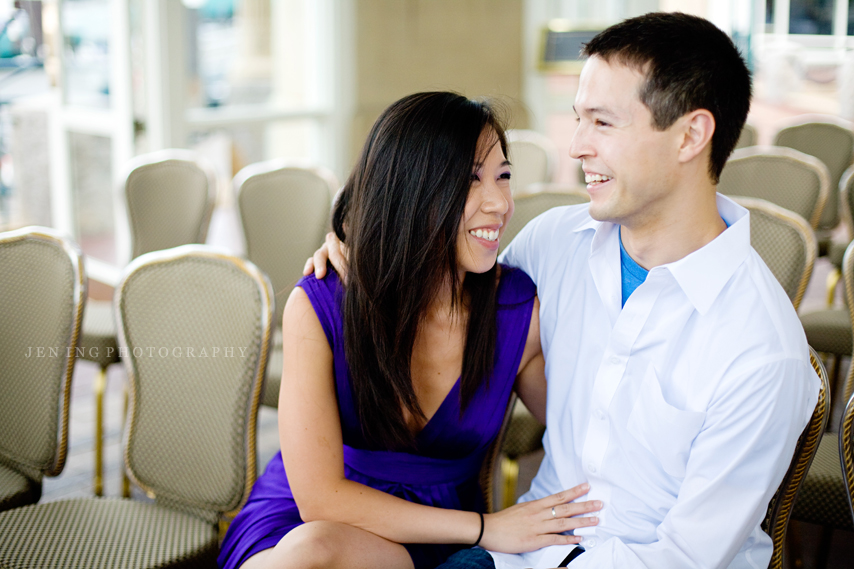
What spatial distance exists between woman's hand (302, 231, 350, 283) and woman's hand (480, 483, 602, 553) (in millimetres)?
534

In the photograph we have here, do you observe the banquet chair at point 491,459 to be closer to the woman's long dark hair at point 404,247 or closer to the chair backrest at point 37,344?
the woman's long dark hair at point 404,247

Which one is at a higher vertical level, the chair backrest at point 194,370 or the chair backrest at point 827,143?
the chair backrest at point 827,143

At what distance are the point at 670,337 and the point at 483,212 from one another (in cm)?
40

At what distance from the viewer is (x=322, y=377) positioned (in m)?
1.49

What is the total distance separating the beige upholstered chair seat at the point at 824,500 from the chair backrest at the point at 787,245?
423 mm

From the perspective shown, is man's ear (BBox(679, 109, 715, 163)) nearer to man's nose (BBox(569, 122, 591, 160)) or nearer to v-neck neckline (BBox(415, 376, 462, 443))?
man's nose (BBox(569, 122, 591, 160))

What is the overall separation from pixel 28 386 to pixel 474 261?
118 centimetres

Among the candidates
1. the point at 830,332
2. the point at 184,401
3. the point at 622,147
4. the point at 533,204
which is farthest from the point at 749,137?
the point at 184,401

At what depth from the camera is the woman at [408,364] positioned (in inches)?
56.6

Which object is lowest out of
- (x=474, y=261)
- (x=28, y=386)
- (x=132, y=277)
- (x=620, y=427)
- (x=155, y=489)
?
(x=155, y=489)

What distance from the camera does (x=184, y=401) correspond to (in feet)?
5.97

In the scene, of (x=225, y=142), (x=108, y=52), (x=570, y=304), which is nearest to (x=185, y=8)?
(x=108, y=52)

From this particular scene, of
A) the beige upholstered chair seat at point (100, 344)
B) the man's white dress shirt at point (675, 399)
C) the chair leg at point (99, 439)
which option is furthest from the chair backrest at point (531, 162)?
the man's white dress shirt at point (675, 399)

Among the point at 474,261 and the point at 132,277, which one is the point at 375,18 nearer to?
the point at 132,277
